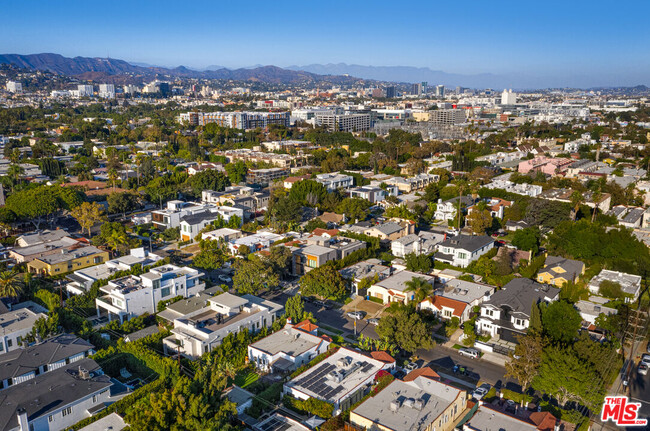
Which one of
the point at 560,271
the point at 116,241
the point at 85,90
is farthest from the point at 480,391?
the point at 85,90

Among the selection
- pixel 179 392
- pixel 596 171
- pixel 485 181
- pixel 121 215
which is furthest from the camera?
pixel 596 171

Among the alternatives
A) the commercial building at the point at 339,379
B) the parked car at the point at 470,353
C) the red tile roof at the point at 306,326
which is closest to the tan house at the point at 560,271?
the parked car at the point at 470,353

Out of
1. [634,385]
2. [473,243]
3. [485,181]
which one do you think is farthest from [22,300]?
[485,181]

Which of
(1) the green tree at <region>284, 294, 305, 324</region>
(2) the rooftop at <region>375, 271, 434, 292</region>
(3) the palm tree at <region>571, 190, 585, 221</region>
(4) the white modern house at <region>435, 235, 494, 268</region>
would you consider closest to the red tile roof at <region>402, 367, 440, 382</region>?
(1) the green tree at <region>284, 294, 305, 324</region>

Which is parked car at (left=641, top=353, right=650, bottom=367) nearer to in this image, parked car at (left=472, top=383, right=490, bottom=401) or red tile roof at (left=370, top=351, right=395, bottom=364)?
parked car at (left=472, top=383, right=490, bottom=401)

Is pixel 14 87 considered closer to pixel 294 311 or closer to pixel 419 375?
pixel 294 311

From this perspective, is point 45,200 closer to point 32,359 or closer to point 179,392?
point 32,359
